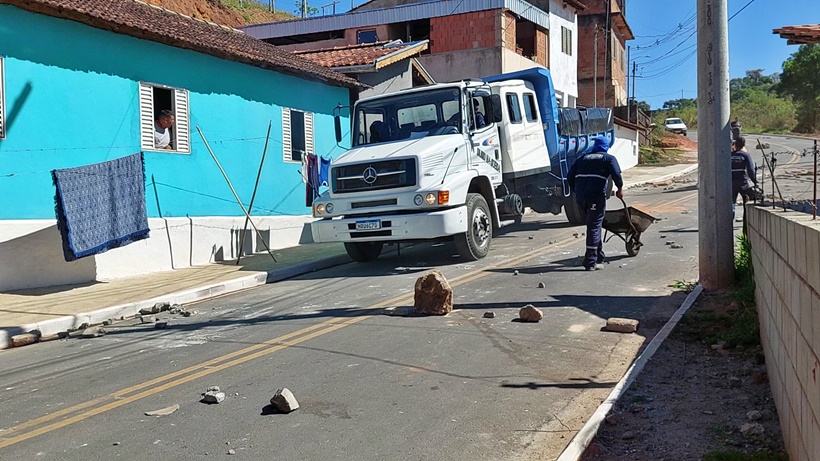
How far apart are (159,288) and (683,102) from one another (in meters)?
86.7

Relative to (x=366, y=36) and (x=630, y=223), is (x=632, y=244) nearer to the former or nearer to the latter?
(x=630, y=223)

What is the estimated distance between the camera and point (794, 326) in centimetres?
370

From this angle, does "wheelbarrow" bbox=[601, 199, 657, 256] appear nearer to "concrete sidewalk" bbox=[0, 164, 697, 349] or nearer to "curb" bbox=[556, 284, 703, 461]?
"curb" bbox=[556, 284, 703, 461]

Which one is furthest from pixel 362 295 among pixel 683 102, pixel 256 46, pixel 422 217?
pixel 683 102

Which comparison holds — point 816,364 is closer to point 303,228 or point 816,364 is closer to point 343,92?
point 303,228

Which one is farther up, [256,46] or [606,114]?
[256,46]

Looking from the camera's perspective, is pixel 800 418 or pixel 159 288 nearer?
pixel 800 418

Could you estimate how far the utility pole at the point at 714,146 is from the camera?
338 inches

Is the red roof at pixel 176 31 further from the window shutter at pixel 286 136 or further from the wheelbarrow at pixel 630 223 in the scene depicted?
the wheelbarrow at pixel 630 223

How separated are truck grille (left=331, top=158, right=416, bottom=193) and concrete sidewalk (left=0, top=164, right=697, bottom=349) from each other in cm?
186

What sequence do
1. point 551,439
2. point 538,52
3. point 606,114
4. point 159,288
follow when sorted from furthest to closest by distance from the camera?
point 538,52 < point 606,114 < point 159,288 < point 551,439

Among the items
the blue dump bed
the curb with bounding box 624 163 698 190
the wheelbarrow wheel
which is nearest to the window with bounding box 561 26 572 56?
the curb with bounding box 624 163 698 190

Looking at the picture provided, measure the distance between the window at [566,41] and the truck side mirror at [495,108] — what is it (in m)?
24.3

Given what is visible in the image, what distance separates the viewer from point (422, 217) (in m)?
10.8
